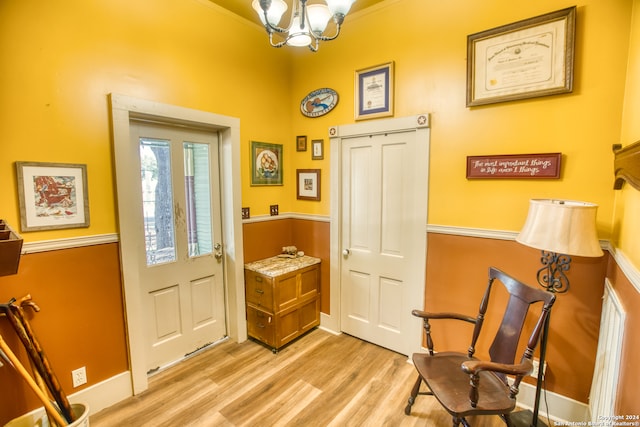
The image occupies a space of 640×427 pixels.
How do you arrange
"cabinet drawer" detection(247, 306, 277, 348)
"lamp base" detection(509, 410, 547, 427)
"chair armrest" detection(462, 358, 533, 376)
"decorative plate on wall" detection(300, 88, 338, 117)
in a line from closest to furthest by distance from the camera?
"chair armrest" detection(462, 358, 533, 376) → "lamp base" detection(509, 410, 547, 427) → "cabinet drawer" detection(247, 306, 277, 348) → "decorative plate on wall" detection(300, 88, 338, 117)

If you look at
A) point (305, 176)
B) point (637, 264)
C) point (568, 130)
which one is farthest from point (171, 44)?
point (637, 264)

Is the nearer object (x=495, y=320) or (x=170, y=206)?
(x=495, y=320)

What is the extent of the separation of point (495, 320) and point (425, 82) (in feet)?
5.93

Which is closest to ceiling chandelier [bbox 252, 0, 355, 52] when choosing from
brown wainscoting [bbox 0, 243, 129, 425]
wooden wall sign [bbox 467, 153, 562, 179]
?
wooden wall sign [bbox 467, 153, 562, 179]

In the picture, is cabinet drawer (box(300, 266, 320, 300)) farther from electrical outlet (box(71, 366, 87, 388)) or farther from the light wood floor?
electrical outlet (box(71, 366, 87, 388))

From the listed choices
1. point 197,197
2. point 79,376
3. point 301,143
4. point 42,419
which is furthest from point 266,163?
point 42,419

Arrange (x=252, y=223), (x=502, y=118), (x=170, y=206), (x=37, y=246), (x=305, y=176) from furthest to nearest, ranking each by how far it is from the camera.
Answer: (x=305, y=176), (x=252, y=223), (x=170, y=206), (x=502, y=118), (x=37, y=246)

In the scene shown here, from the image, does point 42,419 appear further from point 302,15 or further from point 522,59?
point 522,59

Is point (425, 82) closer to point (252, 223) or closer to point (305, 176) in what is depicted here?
point (305, 176)

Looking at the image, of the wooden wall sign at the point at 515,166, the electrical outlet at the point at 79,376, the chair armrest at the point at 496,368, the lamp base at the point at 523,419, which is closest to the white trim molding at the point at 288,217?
the wooden wall sign at the point at 515,166

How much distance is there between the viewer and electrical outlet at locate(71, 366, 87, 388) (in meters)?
1.85

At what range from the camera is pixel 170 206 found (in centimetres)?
237

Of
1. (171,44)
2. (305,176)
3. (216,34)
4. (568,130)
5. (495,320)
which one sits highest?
(216,34)

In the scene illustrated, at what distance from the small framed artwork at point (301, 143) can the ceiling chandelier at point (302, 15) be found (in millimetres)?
1443
